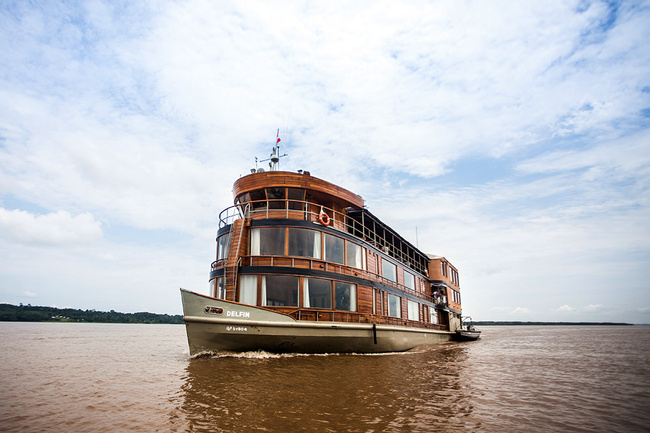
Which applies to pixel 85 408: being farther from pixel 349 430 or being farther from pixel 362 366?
pixel 362 366

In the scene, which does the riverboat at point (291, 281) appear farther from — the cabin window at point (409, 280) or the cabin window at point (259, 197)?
the cabin window at point (409, 280)

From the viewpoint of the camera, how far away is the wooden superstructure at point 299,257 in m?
13.9

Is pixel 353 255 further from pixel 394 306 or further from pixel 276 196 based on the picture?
pixel 394 306

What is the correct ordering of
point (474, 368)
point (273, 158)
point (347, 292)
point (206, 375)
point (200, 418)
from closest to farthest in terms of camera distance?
point (200, 418) < point (206, 375) < point (474, 368) < point (347, 292) < point (273, 158)

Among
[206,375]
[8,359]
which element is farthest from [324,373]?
[8,359]

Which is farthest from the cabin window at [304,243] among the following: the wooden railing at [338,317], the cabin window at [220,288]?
the cabin window at [220,288]

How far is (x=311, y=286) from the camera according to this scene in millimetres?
14398

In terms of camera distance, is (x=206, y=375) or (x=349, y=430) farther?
(x=206, y=375)

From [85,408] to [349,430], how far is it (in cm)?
496

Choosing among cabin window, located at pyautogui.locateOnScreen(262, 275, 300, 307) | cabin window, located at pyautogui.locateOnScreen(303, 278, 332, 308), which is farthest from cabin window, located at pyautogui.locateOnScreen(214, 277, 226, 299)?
cabin window, located at pyautogui.locateOnScreen(303, 278, 332, 308)

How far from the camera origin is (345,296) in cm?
1560

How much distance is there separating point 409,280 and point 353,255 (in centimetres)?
807

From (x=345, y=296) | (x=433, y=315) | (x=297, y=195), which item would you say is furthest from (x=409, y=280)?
(x=297, y=195)

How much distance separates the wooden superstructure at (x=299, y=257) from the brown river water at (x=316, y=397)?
7.98ft
